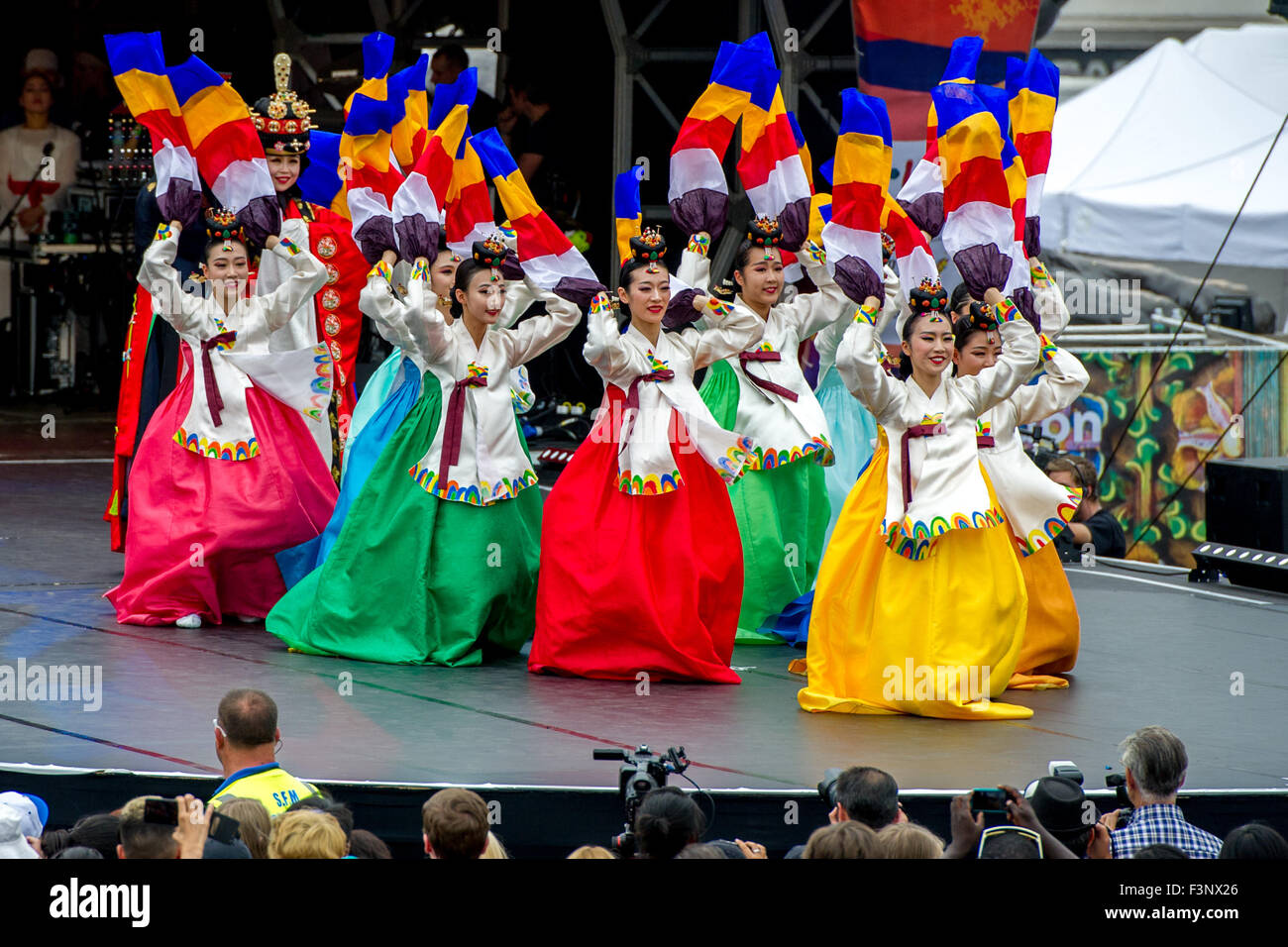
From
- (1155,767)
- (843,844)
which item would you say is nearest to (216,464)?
(1155,767)

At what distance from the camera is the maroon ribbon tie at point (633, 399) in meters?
5.58

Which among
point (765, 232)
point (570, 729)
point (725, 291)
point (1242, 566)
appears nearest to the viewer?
point (570, 729)

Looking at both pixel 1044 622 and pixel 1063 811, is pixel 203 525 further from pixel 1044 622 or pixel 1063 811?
pixel 1063 811

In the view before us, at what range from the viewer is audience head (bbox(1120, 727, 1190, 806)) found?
3664 mm

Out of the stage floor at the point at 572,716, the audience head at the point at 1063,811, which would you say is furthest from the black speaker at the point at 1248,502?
the audience head at the point at 1063,811

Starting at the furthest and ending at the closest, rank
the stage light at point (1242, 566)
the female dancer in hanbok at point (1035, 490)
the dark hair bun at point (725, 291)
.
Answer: the stage light at point (1242, 566) < the dark hair bun at point (725, 291) < the female dancer in hanbok at point (1035, 490)

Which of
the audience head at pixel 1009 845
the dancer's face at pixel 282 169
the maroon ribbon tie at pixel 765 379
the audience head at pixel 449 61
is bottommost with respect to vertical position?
the audience head at pixel 1009 845

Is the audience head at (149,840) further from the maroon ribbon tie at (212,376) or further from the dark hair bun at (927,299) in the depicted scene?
the maroon ribbon tie at (212,376)

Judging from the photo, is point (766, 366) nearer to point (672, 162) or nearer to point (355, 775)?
point (672, 162)

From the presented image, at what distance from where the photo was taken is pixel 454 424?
18.7 ft

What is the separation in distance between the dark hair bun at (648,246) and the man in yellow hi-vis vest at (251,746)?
2.29 meters

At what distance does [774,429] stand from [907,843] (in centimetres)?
330

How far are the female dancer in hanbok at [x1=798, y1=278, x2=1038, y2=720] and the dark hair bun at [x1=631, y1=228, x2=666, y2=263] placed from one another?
73 cm
